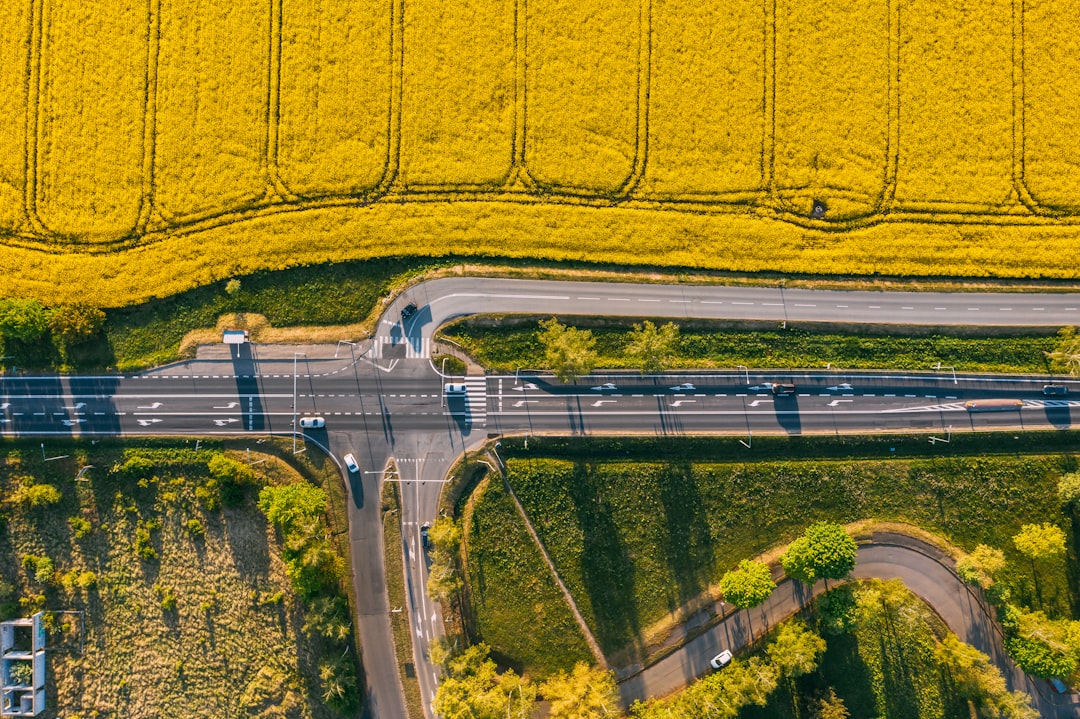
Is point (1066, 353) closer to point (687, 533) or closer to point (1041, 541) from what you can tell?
point (1041, 541)

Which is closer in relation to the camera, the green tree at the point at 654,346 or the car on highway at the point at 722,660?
the green tree at the point at 654,346

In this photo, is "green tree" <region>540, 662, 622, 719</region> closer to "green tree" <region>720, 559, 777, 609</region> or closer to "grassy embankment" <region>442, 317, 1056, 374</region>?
"green tree" <region>720, 559, 777, 609</region>

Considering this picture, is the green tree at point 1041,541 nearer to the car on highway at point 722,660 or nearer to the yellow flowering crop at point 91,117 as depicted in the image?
the car on highway at point 722,660

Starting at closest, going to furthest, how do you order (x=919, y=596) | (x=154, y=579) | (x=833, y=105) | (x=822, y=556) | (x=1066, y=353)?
1. (x=822, y=556)
2. (x=1066, y=353)
3. (x=919, y=596)
4. (x=154, y=579)
5. (x=833, y=105)

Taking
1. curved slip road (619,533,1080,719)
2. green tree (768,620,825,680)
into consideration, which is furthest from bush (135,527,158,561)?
green tree (768,620,825,680)

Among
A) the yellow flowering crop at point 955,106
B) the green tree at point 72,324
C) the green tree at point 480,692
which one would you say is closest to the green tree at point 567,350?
the green tree at point 480,692

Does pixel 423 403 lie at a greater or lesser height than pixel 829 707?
greater

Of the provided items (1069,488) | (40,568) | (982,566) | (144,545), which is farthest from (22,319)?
(1069,488)
